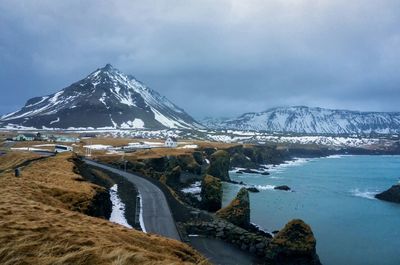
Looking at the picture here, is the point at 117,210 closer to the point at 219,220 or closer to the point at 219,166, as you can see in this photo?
the point at 219,220

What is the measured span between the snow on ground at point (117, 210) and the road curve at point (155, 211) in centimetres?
208

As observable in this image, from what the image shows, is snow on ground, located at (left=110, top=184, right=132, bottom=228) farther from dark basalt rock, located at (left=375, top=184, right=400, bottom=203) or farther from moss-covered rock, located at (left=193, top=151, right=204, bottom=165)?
moss-covered rock, located at (left=193, top=151, right=204, bottom=165)

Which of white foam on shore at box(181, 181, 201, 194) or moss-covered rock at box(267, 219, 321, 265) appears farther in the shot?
white foam on shore at box(181, 181, 201, 194)

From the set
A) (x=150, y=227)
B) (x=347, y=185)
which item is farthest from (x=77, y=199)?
(x=347, y=185)

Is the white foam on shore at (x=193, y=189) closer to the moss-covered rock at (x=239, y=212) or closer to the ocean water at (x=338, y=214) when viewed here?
the ocean water at (x=338, y=214)

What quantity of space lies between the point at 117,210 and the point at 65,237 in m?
27.9

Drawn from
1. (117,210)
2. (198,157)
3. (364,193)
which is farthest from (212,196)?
(198,157)

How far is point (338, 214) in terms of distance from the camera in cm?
6288

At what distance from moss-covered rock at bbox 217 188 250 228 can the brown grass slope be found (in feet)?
62.4

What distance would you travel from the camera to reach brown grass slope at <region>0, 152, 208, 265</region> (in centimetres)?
1124

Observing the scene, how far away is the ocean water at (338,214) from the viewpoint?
43.3 meters

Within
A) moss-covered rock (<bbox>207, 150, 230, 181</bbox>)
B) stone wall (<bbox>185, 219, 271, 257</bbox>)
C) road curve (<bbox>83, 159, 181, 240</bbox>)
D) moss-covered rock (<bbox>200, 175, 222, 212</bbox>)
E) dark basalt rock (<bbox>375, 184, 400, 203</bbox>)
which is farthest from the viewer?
moss-covered rock (<bbox>207, 150, 230, 181</bbox>)

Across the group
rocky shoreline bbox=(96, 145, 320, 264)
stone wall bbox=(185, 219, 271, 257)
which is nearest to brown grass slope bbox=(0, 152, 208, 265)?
stone wall bbox=(185, 219, 271, 257)

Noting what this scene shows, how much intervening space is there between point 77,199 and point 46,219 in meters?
13.6
